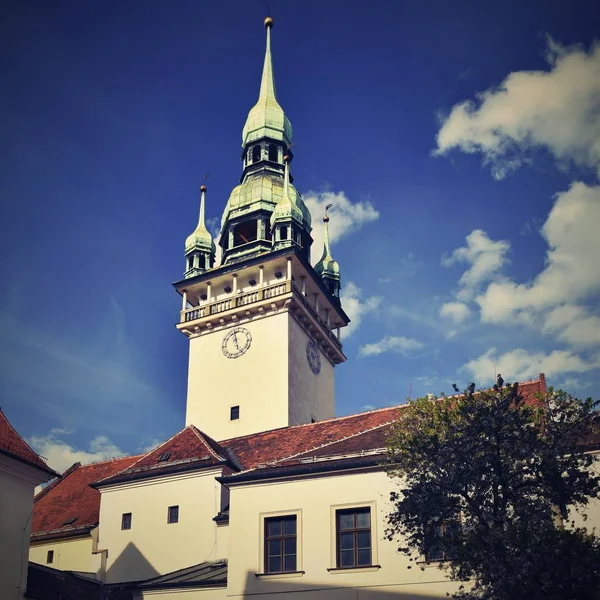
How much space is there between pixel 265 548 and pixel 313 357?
23.1m

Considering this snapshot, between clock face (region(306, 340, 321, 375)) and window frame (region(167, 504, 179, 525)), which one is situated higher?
clock face (region(306, 340, 321, 375))

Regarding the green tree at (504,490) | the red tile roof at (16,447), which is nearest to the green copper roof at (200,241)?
the red tile roof at (16,447)

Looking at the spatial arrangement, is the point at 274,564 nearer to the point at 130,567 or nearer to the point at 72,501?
the point at 130,567

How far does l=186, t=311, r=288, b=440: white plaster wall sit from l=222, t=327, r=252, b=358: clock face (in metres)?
0.23

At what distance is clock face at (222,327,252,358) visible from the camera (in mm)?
Result: 46825

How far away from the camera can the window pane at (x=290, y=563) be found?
84.5ft

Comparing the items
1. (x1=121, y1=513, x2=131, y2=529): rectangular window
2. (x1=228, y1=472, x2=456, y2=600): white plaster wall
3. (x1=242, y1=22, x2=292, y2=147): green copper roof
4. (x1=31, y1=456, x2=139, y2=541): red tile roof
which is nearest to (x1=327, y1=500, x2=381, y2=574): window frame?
(x1=228, y1=472, x2=456, y2=600): white plaster wall

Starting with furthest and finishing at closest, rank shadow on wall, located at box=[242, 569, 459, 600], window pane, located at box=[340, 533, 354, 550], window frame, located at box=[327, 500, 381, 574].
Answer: window pane, located at box=[340, 533, 354, 550] → window frame, located at box=[327, 500, 381, 574] → shadow on wall, located at box=[242, 569, 459, 600]

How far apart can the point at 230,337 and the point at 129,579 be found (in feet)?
55.2

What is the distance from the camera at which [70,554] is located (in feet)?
123

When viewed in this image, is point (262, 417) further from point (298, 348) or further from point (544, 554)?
point (544, 554)

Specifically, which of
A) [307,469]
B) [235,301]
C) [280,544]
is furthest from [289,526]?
[235,301]

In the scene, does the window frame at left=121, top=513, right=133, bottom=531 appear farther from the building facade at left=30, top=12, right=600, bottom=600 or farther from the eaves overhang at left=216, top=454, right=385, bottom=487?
the eaves overhang at left=216, top=454, right=385, bottom=487

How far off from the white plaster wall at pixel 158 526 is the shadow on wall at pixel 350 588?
20.4 feet
